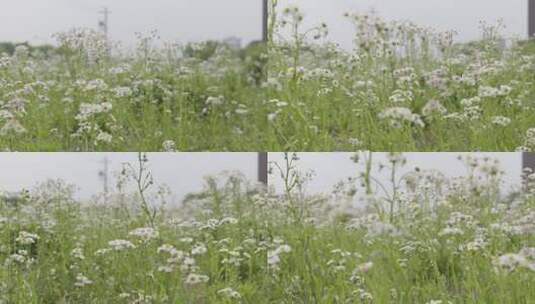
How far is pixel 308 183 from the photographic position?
2783 millimetres

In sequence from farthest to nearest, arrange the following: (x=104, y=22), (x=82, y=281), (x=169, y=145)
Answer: (x=104, y=22) → (x=169, y=145) → (x=82, y=281)

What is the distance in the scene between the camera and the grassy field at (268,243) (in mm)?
2443

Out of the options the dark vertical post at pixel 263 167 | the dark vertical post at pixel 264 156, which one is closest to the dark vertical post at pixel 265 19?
the dark vertical post at pixel 264 156

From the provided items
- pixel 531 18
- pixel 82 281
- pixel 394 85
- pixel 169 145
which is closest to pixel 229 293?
pixel 82 281

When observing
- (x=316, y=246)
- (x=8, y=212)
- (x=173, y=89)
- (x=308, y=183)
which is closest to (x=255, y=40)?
(x=173, y=89)

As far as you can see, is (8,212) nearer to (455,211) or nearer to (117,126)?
(117,126)

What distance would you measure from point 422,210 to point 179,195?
931 millimetres

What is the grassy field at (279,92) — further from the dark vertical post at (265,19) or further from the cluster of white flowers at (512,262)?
the cluster of white flowers at (512,262)

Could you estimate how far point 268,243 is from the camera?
8.82 ft

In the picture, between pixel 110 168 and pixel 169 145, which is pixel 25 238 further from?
pixel 169 145

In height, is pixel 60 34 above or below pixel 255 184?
above

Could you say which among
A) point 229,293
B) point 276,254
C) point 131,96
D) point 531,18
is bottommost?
point 229,293

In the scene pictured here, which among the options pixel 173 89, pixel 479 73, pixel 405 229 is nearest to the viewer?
pixel 405 229

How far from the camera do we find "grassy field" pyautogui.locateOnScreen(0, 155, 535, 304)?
8.02ft
